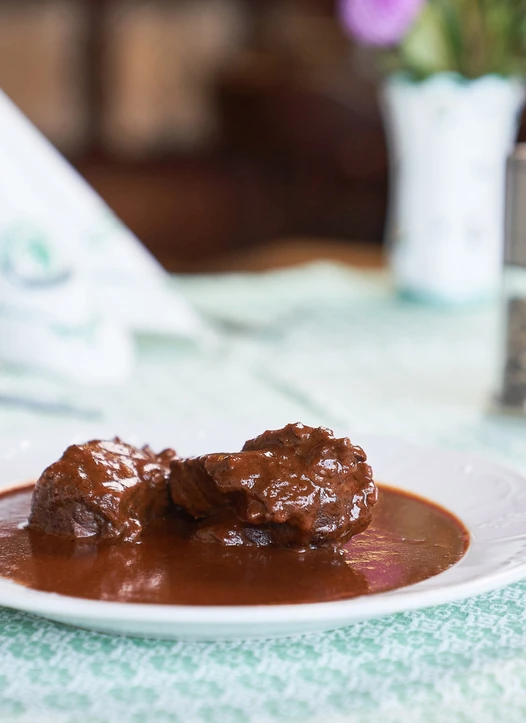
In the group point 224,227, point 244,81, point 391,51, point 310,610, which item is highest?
point 391,51

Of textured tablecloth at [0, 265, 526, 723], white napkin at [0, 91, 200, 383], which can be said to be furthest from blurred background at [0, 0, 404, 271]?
white napkin at [0, 91, 200, 383]

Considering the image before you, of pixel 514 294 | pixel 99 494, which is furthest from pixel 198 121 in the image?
pixel 99 494

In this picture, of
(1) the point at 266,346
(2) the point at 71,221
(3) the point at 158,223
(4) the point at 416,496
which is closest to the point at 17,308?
(2) the point at 71,221

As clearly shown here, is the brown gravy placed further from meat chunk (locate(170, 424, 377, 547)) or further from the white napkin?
the white napkin

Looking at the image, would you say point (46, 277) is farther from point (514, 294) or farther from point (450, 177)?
point (450, 177)

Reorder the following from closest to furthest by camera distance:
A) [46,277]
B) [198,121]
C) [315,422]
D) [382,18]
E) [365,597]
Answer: [365,597] → [315,422] → [46,277] → [382,18] → [198,121]

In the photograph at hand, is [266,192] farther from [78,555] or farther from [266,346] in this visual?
[78,555]
